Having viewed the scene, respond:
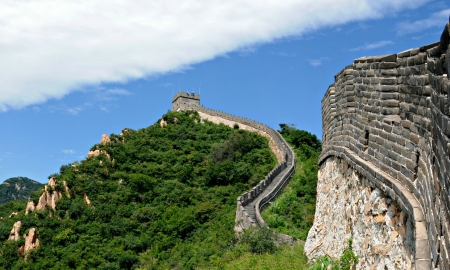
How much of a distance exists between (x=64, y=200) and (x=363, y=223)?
3136cm

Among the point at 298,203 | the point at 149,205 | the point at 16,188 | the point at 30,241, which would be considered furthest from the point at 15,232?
the point at 16,188

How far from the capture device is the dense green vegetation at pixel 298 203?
20670mm

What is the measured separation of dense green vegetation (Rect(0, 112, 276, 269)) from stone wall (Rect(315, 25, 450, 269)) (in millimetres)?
10989

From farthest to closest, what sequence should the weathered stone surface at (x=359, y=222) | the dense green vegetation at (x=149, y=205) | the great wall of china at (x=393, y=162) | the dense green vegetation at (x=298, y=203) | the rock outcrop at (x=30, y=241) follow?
the rock outcrop at (x=30, y=241)
the dense green vegetation at (x=149, y=205)
the dense green vegetation at (x=298, y=203)
the weathered stone surface at (x=359, y=222)
the great wall of china at (x=393, y=162)

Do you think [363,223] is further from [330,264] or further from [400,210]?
[330,264]

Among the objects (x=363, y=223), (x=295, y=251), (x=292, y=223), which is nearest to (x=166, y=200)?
(x=292, y=223)

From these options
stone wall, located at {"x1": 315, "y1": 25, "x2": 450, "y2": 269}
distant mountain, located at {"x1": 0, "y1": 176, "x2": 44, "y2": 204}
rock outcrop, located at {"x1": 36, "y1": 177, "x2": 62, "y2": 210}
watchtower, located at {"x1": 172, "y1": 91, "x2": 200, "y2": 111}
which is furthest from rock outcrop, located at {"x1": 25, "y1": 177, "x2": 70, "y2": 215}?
distant mountain, located at {"x1": 0, "y1": 176, "x2": 44, "y2": 204}

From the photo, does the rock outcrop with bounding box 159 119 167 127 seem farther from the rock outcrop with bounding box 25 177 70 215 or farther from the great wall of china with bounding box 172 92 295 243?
the rock outcrop with bounding box 25 177 70 215

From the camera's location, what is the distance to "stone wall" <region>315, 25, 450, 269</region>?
4.24 m

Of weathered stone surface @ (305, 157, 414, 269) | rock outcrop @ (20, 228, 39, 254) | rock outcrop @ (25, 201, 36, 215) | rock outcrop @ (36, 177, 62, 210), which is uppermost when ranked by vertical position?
rock outcrop @ (36, 177, 62, 210)

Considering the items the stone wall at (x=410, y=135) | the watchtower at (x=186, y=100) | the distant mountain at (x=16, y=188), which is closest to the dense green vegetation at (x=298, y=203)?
the stone wall at (x=410, y=135)

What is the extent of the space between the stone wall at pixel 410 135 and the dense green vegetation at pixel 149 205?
1099cm

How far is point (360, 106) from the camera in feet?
28.3

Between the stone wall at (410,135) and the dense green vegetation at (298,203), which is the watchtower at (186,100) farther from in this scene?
the stone wall at (410,135)
